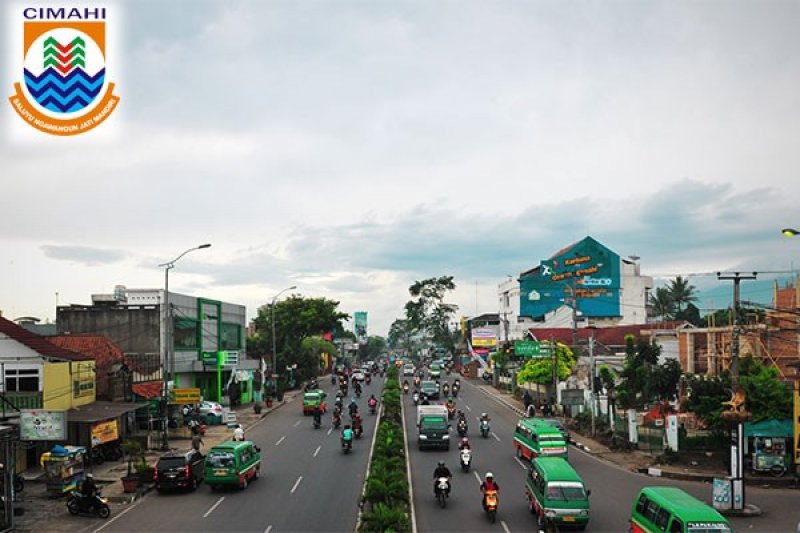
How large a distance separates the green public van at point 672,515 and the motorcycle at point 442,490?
21.5 ft

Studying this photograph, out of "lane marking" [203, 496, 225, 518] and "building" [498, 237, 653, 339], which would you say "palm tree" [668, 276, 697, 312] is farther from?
"lane marking" [203, 496, 225, 518]

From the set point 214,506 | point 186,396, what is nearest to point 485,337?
point 186,396

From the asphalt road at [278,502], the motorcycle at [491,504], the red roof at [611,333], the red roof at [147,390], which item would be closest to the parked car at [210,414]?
the red roof at [147,390]

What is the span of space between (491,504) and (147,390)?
27.6 metres

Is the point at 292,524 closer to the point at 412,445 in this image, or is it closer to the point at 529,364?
the point at 412,445

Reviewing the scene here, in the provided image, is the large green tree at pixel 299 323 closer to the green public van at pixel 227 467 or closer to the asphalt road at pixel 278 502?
the asphalt road at pixel 278 502

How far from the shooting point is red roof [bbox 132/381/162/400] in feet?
139

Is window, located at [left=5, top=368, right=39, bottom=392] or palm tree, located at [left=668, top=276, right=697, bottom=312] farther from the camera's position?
palm tree, located at [left=668, top=276, right=697, bottom=312]

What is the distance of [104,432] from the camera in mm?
32969

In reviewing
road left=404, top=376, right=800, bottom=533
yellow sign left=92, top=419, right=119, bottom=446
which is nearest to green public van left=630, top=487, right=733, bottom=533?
road left=404, top=376, right=800, bottom=533

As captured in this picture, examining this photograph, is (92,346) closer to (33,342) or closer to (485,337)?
(33,342)

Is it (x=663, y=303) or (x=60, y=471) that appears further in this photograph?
(x=663, y=303)

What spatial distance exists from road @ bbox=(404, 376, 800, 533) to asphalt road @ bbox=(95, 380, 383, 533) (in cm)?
261

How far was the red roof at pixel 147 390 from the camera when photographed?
42.3 m
